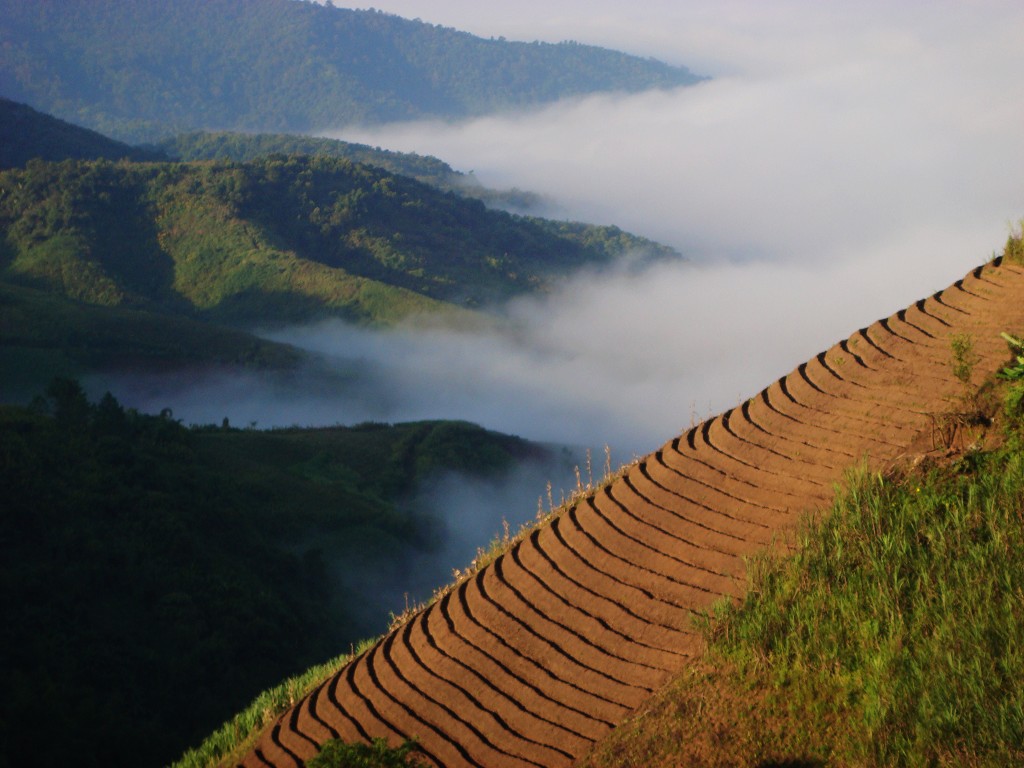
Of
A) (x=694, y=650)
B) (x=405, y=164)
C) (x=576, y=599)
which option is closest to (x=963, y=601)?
(x=694, y=650)

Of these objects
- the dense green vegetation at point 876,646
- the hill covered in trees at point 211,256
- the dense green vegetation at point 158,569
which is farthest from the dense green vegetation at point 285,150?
the dense green vegetation at point 876,646

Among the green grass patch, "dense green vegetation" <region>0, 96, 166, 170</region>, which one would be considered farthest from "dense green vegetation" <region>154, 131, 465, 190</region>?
the green grass patch

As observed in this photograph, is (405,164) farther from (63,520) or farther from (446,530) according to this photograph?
(63,520)

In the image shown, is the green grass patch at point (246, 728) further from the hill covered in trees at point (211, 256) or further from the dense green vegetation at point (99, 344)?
the hill covered in trees at point (211, 256)

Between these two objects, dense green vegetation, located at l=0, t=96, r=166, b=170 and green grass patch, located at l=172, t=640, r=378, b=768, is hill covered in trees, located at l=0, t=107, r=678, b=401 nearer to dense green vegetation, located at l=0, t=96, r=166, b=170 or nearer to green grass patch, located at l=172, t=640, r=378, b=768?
dense green vegetation, located at l=0, t=96, r=166, b=170

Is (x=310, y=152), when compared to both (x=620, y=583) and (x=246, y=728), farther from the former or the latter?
(x=620, y=583)

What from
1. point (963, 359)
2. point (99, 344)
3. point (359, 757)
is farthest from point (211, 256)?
point (359, 757)
